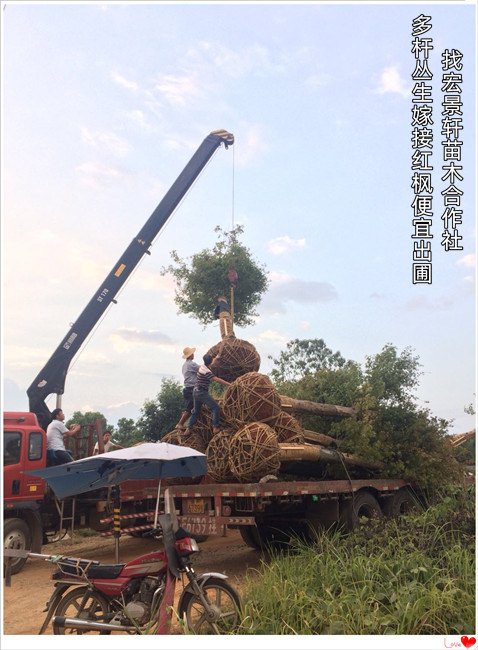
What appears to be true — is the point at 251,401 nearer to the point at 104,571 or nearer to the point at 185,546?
the point at 185,546

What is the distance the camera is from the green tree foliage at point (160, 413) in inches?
917

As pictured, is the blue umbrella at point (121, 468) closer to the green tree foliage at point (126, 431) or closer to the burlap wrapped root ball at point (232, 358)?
the burlap wrapped root ball at point (232, 358)

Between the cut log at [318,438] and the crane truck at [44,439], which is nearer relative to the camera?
the crane truck at [44,439]

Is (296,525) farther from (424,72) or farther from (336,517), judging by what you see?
(424,72)

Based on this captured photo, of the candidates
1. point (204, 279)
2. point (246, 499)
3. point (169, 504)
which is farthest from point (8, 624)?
point (204, 279)

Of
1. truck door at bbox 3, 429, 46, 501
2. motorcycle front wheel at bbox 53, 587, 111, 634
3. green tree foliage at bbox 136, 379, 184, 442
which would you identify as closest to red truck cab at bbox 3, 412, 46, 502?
truck door at bbox 3, 429, 46, 501

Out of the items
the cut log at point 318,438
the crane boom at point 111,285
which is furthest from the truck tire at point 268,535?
the crane boom at point 111,285

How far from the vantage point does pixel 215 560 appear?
1137 cm

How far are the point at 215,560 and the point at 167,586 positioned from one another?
16.8ft

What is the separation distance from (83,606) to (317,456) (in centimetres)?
508

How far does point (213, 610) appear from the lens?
6453mm

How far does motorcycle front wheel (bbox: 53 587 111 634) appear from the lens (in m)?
6.69

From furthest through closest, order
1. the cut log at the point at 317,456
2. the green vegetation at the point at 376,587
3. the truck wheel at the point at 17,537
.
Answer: the truck wheel at the point at 17,537, the cut log at the point at 317,456, the green vegetation at the point at 376,587

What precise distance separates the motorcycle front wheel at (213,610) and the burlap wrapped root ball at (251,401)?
3769 mm
